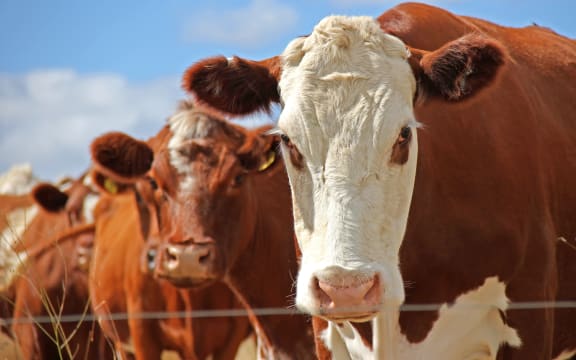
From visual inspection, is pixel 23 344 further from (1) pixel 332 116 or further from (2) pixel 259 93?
(1) pixel 332 116

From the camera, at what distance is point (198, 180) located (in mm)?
→ 7328

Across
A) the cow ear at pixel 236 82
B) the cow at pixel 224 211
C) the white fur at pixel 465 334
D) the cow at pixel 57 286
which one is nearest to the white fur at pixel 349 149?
the cow ear at pixel 236 82

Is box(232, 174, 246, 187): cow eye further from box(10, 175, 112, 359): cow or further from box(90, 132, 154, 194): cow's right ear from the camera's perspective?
box(10, 175, 112, 359): cow

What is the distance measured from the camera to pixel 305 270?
427 centimetres

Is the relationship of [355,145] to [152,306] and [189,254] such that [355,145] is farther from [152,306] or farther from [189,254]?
[152,306]

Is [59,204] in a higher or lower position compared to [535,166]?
lower

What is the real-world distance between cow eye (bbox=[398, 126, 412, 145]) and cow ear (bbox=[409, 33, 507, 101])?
0.36 m

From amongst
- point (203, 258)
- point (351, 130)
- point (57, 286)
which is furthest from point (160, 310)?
point (351, 130)

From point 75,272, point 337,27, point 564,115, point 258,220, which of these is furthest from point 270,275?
point 75,272

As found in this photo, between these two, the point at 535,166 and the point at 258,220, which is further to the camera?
the point at 258,220

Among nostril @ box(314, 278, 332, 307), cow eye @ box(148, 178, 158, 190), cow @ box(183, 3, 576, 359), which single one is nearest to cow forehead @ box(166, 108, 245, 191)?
cow eye @ box(148, 178, 158, 190)

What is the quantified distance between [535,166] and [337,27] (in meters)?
1.29

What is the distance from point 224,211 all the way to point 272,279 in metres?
0.56

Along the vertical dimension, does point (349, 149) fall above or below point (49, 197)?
above
